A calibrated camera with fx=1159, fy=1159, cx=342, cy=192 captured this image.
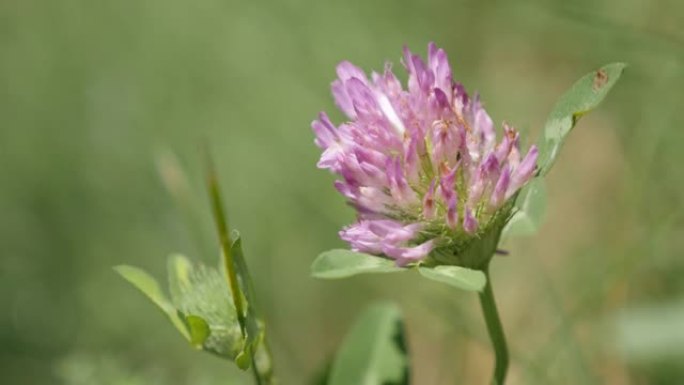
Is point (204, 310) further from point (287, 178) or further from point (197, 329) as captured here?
point (287, 178)

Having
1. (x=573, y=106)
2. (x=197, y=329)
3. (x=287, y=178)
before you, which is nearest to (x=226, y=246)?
(x=197, y=329)

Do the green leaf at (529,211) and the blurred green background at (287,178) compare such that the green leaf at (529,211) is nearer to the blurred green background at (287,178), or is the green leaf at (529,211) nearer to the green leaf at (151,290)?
the green leaf at (151,290)

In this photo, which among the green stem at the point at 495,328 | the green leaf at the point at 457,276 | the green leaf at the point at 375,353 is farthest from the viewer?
the green leaf at the point at 375,353

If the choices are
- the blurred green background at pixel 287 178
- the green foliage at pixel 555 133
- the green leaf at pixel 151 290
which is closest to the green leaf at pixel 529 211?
the green foliage at pixel 555 133

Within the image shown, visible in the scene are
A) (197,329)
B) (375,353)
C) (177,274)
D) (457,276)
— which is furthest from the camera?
(375,353)

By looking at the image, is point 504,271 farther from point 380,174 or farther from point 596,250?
point 380,174

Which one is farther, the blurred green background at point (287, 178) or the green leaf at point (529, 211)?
the blurred green background at point (287, 178)
